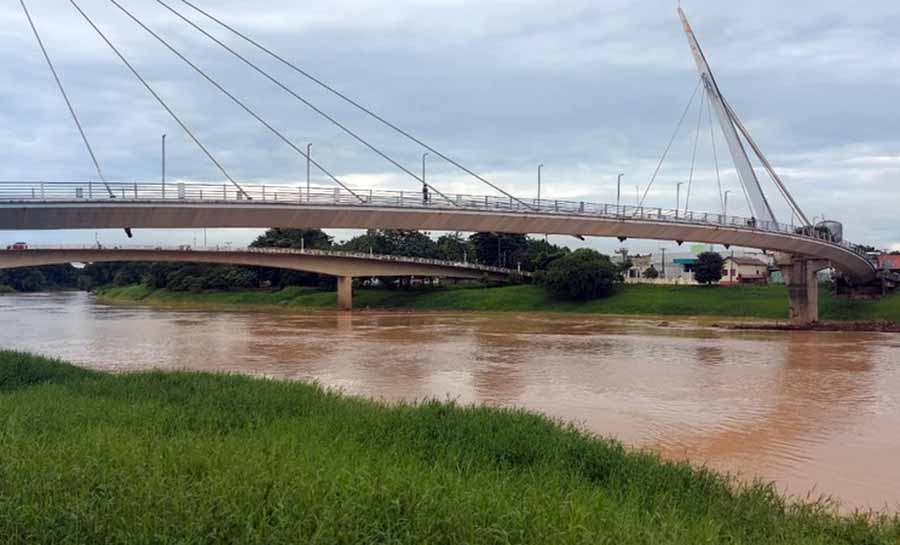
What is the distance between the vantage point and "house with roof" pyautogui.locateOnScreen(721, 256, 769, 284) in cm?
7775

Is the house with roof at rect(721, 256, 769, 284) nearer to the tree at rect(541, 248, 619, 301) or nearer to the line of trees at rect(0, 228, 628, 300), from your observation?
the line of trees at rect(0, 228, 628, 300)

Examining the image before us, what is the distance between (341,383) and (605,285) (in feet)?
125

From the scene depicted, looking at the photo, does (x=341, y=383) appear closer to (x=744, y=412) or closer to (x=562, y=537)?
(x=744, y=412)

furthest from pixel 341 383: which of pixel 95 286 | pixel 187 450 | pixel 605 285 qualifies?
pixel 95 286

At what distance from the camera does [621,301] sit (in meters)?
52.7

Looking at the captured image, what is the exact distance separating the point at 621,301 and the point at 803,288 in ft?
40.1

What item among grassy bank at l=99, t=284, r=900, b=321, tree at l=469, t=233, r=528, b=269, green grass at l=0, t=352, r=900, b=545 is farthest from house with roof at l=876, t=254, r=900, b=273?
green grass at l=0, t=352, r=900, b=545

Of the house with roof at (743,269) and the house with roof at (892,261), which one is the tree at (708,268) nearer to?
the house with roof at (892,261)

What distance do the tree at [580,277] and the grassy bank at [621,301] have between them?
0.86 meters

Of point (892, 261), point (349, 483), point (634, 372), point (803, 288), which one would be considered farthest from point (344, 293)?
point (349, 483)

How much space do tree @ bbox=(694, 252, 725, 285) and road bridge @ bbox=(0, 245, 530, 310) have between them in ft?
46.3

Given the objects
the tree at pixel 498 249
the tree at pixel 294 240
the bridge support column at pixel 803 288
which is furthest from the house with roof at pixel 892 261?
the tree at pixel 294 240

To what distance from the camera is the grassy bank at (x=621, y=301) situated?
47438mm

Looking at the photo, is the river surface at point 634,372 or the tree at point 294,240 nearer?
the river surface at point 634,372
